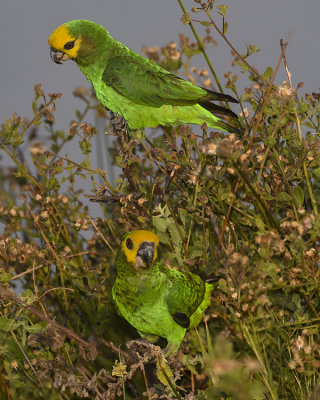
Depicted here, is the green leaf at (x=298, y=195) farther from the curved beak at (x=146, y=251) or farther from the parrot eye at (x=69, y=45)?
the parrot eye at (x=69, y=45)

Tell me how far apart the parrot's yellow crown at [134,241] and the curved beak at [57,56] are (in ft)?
3.36

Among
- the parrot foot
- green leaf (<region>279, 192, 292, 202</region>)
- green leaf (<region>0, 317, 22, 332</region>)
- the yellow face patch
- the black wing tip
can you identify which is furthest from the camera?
the parrot foot

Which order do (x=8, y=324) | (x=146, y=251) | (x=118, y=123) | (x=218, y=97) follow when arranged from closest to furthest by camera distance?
(x=146, y=251) → (x=8, y=324) → (x=218, y=97) → (x=118, y=123)

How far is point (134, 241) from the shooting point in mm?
1864

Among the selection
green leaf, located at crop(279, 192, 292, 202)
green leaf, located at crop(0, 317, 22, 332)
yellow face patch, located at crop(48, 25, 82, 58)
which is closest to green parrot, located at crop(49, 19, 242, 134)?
yellow face patch, located at crop(48, 25, 82, 58)

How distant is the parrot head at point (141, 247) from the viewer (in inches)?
72.2

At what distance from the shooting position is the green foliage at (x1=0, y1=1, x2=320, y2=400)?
1.86 metres

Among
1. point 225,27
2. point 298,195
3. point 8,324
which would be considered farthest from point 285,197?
point 8,324

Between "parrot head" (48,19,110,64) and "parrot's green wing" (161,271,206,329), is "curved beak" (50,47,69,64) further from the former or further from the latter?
"parrot's green wing" (161,271,206,329)

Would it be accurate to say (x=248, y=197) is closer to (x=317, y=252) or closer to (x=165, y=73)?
(x=317, y=252)

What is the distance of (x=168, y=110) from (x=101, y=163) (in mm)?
404

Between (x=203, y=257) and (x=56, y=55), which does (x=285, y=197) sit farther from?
(x=56, y=55)

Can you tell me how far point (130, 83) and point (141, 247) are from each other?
3.32ft

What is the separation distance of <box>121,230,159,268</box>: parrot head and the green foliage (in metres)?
0.23
